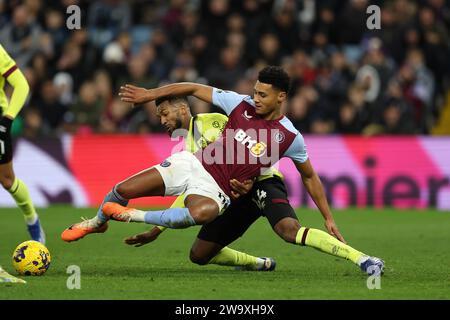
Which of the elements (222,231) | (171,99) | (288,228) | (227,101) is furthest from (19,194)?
(288,228)

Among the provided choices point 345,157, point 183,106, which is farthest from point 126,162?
point 183,106

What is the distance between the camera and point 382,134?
18.1 m

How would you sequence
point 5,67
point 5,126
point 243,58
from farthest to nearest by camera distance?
point 243,58 < point 5,67 < point 5,126

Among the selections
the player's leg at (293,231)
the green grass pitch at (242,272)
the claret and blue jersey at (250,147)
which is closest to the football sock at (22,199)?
the green grass pitch at (242,272)

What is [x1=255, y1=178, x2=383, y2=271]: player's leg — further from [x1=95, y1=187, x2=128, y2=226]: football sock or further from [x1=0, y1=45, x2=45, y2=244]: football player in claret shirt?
[x1=0, y1=45, x2=45, y2=244]: football player in claret shirt

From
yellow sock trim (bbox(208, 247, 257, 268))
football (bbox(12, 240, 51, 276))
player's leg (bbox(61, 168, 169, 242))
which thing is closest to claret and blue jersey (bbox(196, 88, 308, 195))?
player's leg (bbox(61, 168, 169, 242))

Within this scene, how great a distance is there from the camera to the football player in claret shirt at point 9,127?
10062 mm

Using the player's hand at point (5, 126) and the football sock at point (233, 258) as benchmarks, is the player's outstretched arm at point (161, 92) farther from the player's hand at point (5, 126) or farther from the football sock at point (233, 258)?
Result: the football sock at point (233, 258)

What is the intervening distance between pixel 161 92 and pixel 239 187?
111 cm

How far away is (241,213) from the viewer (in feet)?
31.5

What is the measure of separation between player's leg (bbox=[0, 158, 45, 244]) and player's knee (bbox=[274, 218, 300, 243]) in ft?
9.44

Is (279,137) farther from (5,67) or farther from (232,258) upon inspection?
(5,67)

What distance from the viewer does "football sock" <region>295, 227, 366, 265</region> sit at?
8.77m

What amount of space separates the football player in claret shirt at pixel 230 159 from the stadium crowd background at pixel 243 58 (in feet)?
28.5
